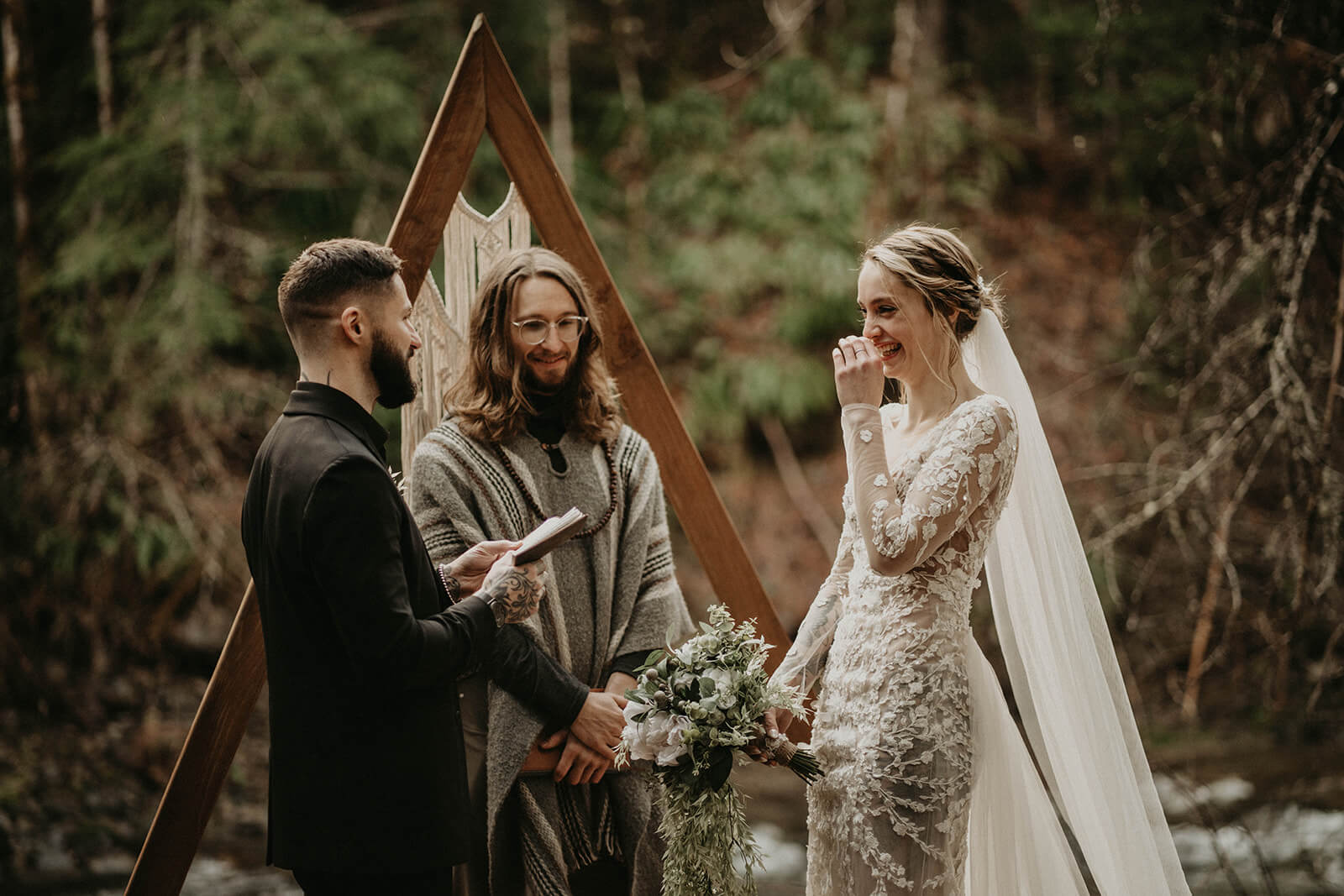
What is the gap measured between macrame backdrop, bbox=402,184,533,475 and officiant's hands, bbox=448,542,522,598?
0.60 metres

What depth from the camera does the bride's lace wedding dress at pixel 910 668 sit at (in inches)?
79.9

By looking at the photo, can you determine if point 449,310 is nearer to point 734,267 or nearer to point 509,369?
point 509,369

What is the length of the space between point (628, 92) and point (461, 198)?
217 inches

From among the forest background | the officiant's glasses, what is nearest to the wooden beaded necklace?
the officiant's glasses

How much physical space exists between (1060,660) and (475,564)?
123cm

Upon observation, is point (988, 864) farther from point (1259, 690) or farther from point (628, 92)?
point (628, 92)

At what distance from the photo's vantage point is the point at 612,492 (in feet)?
8.33

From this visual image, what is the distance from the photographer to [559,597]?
243cm

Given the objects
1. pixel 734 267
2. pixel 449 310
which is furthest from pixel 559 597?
pixel 734 267

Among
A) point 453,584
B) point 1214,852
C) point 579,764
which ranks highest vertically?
point 453,584

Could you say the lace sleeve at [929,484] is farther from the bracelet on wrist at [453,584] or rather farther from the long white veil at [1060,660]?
the bracelet on wrist at [453,584]

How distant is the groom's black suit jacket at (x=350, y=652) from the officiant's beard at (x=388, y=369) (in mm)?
76

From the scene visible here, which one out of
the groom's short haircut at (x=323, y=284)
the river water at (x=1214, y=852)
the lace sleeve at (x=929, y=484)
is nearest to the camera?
the groom's short haircut at (x=323, y=284)

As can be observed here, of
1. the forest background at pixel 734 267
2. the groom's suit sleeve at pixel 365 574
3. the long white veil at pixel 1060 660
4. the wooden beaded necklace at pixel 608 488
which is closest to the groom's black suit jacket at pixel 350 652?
the groom's suit sleeve at pixel 365 574
